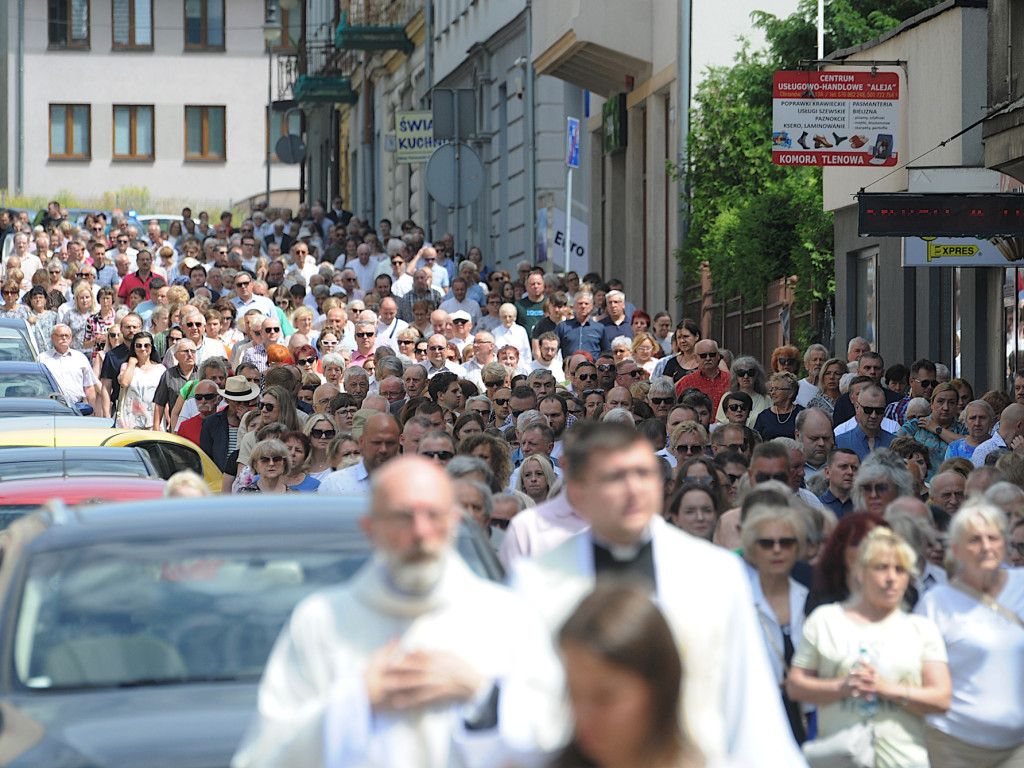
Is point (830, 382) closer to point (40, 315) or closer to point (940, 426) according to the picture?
point (940, 426)

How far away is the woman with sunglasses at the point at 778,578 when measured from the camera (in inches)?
279

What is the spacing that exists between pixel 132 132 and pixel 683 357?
56166mm

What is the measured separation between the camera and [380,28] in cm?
4759

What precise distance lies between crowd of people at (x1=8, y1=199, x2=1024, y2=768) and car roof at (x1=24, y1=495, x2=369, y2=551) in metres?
0.77

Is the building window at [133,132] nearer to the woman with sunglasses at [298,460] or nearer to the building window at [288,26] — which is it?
the building window at [288,26]

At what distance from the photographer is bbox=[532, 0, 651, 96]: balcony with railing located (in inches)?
1126

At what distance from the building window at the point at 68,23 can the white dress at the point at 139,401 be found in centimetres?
5429

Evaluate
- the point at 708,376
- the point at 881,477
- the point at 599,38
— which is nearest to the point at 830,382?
the point at 708,376

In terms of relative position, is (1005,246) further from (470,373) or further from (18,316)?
(18,316)

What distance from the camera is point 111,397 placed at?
19.7m

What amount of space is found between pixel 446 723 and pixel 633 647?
894 millimetres

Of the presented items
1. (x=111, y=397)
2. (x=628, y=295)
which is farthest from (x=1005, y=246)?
(x=628, y=295)

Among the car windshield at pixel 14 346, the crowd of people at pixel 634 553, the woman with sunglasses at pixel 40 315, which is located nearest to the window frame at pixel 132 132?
the woman with sunglasses at pixel 40 315

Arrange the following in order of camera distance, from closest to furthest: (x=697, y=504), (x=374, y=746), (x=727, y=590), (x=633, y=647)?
(x=633, y=647) < (x=374, y=746) < (x=727, y=590) < (x=697, y=504)
